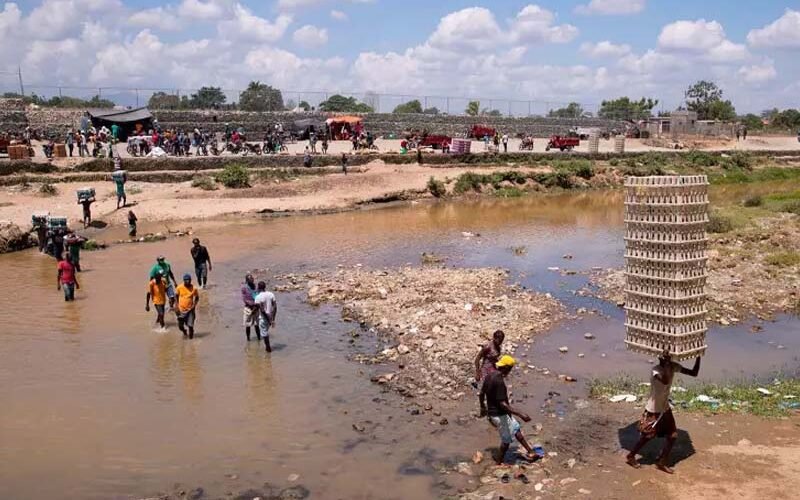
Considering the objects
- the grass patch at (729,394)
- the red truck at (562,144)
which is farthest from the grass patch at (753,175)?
the grass patch at (729,394)

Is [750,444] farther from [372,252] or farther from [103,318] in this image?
[372,252]

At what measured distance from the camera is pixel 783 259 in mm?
19141

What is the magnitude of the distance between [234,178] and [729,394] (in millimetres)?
28005

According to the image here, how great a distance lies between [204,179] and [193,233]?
8.50 meters

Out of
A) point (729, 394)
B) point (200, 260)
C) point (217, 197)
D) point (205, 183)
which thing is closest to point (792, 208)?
point (729, 394)

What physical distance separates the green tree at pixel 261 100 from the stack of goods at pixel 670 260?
158 ft

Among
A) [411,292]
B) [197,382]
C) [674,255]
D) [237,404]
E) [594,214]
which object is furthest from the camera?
[594,214]

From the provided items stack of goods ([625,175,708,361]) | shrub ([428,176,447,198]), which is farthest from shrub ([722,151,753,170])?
stack of goods ([625,175,708,361])

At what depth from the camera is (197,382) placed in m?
11.6

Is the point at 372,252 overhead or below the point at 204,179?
below

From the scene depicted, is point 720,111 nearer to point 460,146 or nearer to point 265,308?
point 460,146

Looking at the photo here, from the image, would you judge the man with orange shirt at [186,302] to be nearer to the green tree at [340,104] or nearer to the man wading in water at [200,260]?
the man wading in water at [200,260]

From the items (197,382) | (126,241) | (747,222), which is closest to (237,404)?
(197,382)

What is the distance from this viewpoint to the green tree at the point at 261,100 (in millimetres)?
54000
